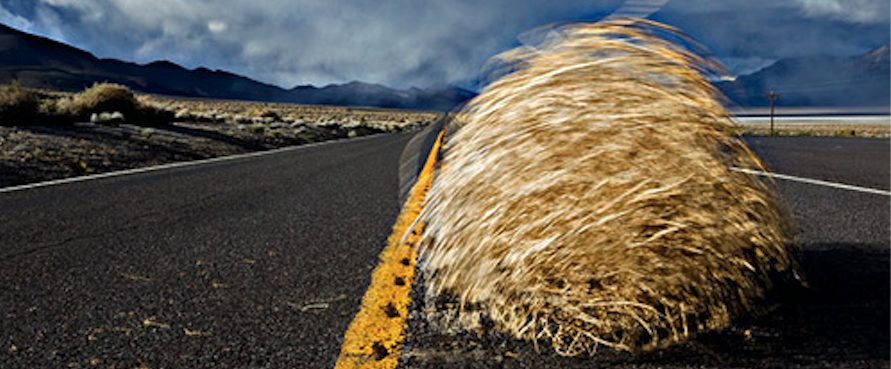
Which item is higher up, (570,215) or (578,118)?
(578,118)

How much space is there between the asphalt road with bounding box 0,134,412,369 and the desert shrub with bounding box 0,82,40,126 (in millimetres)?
8468

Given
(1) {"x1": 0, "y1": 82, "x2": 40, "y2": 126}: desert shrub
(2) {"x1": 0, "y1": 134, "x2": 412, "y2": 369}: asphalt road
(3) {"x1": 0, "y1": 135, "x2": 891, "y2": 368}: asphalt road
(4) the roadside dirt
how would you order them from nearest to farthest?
(3) {"x1": 0, "y1": 135, "x2": 891, "y2": 368}: asphalt road
(2) {"x1": 0, "y1": 134, "x2": 412, "y2": 369}: asphalt road
(4) the roadside dirt
(1) {"x1": 0, "y1": 82, "x2": 40, "y2": 126}: desert shrub

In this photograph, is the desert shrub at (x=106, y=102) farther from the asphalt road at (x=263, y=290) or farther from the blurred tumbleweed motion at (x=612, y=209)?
the blurred tumbleweed motion at (x=612, y=209)

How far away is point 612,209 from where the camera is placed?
166cm

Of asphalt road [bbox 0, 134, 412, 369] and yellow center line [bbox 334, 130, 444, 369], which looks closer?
yellow center line [bbox 334, 130, 444, 369]

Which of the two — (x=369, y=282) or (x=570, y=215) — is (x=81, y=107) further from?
(x=570, y=215)

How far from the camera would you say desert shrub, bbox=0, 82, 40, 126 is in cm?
1172

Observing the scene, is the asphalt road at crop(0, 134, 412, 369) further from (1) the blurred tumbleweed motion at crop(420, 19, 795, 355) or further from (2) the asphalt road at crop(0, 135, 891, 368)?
(1) the blurred tumbleweed motion at crop(420, 19, 795, 355)

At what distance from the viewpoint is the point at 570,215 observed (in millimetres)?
1668

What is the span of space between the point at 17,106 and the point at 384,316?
44.6ft

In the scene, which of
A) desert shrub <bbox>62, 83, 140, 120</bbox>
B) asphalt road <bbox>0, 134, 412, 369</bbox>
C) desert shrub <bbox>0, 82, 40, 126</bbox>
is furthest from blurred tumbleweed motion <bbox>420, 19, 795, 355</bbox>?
desert shrub <bbox>62, 83, 140, 120</bbox>

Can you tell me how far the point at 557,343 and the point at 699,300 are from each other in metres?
0.48

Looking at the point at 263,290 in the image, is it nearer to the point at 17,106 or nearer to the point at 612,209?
the point at 612,209

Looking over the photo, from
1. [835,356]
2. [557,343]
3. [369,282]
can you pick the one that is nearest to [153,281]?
[369,282]
